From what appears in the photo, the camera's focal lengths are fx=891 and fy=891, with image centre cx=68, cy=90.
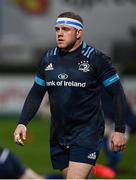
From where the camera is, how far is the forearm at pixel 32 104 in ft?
29.7

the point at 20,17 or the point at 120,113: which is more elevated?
the point at 120,113

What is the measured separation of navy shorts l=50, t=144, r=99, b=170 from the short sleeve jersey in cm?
7

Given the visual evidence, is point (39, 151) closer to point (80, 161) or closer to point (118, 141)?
point (80, 161)

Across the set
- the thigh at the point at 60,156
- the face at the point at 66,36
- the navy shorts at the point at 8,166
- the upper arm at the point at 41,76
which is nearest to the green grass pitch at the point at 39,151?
the navy shorts at the point at 8,166

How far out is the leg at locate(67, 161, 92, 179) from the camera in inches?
343

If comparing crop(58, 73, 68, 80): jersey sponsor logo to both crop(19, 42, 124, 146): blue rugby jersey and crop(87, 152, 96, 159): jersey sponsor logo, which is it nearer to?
crop(19, 42, 124, 146): blue rugby jersey

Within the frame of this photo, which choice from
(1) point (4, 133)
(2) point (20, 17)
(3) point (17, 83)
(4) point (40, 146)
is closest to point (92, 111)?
(4) point (40, 146)

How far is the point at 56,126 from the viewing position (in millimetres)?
9031

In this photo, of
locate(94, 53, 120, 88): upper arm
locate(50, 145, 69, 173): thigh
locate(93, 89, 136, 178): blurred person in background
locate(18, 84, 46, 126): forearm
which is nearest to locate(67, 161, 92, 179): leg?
locate(50, 145, 69, 173): thigh

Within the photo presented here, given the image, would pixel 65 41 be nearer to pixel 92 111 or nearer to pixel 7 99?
pixel 92 111

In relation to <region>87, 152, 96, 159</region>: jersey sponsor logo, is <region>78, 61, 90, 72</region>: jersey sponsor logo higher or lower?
higher

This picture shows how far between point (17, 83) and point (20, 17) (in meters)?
8.33

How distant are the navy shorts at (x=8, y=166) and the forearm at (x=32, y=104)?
181 cm

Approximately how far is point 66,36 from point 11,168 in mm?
2601
